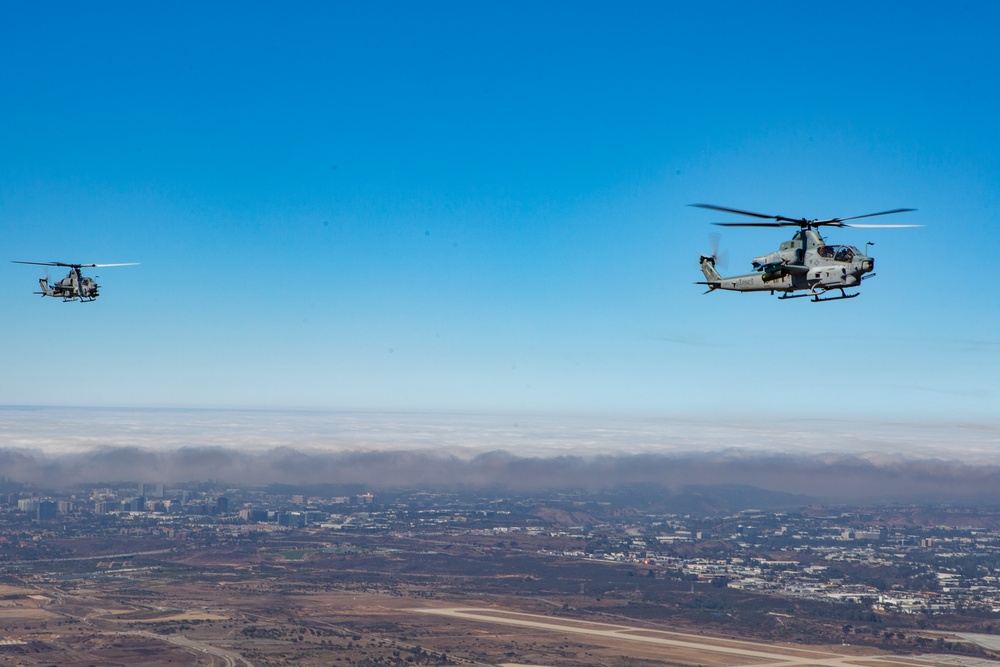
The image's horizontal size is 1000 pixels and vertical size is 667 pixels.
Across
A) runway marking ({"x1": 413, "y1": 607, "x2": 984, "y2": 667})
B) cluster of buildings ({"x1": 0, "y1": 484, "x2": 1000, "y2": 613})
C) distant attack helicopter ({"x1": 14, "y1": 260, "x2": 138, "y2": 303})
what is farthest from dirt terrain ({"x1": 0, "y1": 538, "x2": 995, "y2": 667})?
distant attack helicopter ({"x1": 14, "y1": 260, "x2": 138, "y2": 303})

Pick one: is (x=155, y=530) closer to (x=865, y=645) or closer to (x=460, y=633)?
(x=460, y=633)

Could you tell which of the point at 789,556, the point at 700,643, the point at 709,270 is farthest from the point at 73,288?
the point at 789,556

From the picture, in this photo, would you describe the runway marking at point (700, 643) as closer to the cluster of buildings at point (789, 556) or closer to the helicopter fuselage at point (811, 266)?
the cluster of buildings at point (789, 556)

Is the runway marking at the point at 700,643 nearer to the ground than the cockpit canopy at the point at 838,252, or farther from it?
nearer to the ground

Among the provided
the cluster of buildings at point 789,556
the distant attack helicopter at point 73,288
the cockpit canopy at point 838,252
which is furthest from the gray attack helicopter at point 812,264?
the cluster of buildings at point 789,556

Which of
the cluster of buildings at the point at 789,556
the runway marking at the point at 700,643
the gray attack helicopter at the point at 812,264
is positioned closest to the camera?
the gray attack helicopter at the point at 812,264

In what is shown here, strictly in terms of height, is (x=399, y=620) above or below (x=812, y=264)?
below

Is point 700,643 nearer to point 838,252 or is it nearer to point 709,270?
point 709,270

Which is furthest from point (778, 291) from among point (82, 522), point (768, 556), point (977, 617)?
point (82, 522)

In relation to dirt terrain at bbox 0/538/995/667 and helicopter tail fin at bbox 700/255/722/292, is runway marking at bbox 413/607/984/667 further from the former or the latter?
helicopter tail fin at bbox 700/255/722/292
